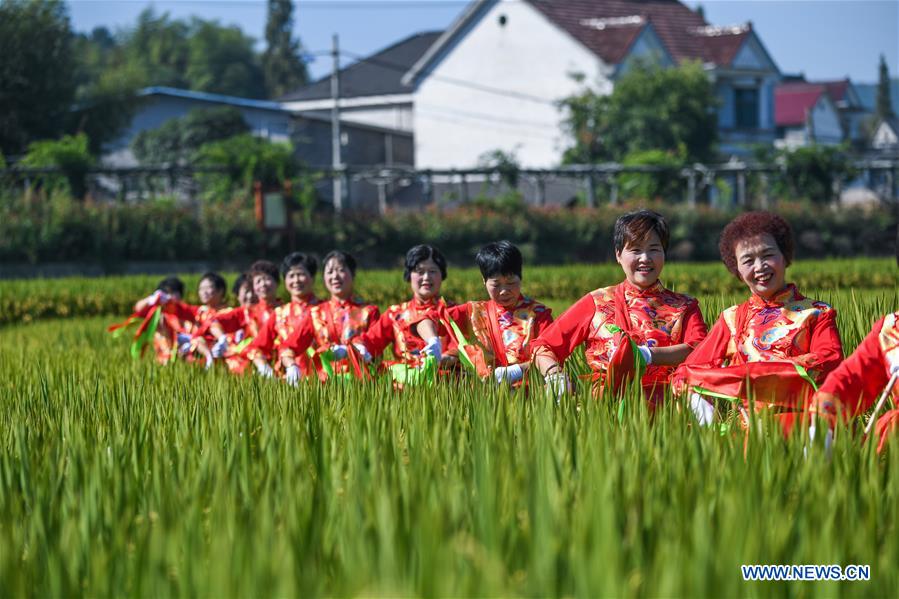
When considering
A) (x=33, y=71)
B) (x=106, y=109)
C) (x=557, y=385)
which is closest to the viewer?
(x=557, y=385)

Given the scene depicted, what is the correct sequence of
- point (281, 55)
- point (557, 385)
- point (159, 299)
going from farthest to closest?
point (281, 55)
point (159, 299)
point (557, 385)

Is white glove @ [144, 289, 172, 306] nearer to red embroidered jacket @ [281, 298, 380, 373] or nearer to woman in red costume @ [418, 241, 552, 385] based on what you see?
red embroidered jacket @ [281, 298, 380, 373]

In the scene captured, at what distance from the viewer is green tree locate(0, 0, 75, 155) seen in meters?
32.1

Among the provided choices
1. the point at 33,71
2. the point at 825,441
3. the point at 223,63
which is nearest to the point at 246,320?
the point at 825,441

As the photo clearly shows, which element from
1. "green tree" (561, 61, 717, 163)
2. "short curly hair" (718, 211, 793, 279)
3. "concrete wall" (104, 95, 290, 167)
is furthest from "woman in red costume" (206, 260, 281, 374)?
"concrete wall" (104, 95, 290, 167)

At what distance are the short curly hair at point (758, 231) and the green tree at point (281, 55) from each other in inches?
2686

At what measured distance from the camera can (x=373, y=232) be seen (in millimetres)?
23016

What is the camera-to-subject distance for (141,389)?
4.96 meters

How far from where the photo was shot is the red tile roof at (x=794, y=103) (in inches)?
1811

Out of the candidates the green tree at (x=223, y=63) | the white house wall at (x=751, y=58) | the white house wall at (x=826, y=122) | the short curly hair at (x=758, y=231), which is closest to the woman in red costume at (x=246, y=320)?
the short curly hair at (x=758, y=231)

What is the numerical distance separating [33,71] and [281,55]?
4073cm

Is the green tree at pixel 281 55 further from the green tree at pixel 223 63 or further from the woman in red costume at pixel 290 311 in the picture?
the woman in red costume at pixel 290 311

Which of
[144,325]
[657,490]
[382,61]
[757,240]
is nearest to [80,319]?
[144,325]

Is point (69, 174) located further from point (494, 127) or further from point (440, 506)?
point (440, 506)
